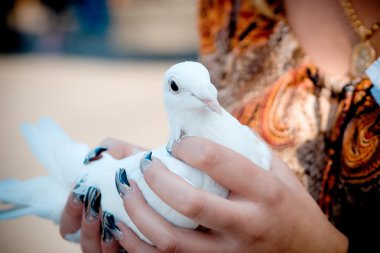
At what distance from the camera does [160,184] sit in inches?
20.6

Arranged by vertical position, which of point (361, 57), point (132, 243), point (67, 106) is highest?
point (361, 57)

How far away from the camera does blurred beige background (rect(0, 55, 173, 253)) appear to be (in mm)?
1857

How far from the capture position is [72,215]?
679 millimetres

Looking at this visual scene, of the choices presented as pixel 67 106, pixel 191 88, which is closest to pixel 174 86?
pixel 191 88

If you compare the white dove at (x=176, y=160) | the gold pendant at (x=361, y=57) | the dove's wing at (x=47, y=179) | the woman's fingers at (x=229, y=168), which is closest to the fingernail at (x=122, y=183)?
the white dove at (x=176, y=160)

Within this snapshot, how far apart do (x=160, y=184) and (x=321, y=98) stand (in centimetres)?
33

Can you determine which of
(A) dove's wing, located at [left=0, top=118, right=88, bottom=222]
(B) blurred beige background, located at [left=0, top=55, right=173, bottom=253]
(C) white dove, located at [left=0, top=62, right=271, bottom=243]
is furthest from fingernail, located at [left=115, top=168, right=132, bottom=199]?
(B) blurred beige background, located at [left=0, top=55, right=173, bottom=253]

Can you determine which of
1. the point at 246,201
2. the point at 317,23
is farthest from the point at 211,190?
the point at 317,23

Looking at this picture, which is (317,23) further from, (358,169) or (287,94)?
(358,169)

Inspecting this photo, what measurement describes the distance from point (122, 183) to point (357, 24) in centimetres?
43

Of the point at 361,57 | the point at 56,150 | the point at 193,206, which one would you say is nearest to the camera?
the point at 193,206

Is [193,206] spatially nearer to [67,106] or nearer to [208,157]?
[208,157]

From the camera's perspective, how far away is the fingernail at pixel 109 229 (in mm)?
597

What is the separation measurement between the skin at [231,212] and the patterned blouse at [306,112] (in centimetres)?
14
